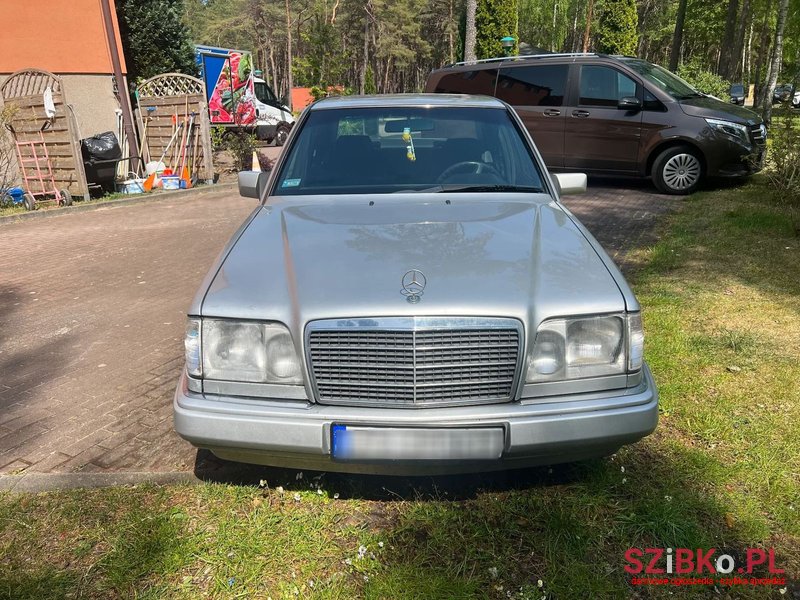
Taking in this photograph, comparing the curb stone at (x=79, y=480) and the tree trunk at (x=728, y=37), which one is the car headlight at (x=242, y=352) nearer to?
the curb stone at (x=79, y=480)

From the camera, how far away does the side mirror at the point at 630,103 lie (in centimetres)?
958

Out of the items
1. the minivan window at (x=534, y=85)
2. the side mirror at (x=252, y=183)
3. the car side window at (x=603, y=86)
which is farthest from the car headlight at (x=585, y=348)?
the minivan window at (x=534, y=85)

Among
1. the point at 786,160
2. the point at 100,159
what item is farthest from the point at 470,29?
the point at 786,160

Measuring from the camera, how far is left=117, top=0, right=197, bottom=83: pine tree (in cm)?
1491

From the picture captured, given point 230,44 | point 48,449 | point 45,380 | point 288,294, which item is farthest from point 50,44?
point 230,44

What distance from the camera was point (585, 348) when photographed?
7.60 feet

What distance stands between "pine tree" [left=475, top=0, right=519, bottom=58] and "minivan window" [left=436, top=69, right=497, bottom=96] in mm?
15736

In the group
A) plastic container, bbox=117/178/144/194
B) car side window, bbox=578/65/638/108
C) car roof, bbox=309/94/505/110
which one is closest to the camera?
car roof, bbox=309/94/505/110

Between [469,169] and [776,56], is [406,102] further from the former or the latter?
[776,56]

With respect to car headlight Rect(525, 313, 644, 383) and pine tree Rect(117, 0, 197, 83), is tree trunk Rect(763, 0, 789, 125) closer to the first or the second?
car headlight Rect(525, 313, 644, 383)

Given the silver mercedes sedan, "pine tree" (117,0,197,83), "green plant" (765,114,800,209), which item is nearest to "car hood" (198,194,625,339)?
the silver mercedes sedan

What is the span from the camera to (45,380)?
13.1 ft

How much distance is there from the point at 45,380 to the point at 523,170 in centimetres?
346

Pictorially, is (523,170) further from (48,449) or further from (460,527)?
(48,449)
